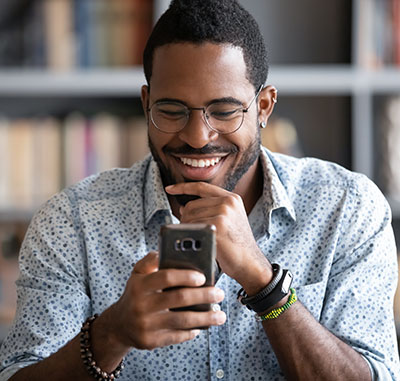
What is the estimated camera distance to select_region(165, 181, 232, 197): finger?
1.28 m

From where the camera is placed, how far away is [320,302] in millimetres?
1410

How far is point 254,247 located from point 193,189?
0.16m

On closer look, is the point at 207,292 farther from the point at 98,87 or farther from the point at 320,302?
the point at 98,87

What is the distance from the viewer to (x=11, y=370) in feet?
4.27

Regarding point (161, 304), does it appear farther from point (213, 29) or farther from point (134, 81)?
point (134, 81)

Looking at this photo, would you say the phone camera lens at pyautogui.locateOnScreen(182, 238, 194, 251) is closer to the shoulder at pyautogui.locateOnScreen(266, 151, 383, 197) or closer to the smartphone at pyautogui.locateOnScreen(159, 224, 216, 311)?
the smartphone at pyautogui.locateOnScreen(159, 224, 216, 311)

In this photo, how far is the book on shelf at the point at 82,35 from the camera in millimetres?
2426

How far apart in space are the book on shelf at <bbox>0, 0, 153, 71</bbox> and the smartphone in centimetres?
153

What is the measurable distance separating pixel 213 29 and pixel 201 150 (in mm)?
216

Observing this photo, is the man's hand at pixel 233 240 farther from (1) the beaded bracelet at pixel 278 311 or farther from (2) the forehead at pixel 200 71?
(2) the forehead at pixel 200 71

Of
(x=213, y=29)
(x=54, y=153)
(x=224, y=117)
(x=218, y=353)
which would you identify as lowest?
(x=218, y=353)

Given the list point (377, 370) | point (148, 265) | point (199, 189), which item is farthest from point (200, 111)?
point (377, 370)

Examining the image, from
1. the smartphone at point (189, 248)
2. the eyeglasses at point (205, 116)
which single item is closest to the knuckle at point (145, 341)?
the smartphone at point (189, 248)

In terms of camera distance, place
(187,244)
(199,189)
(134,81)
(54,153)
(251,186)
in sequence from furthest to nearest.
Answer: (54,153)
(134,81)
(251,186)
(199,189)
(187,244)
